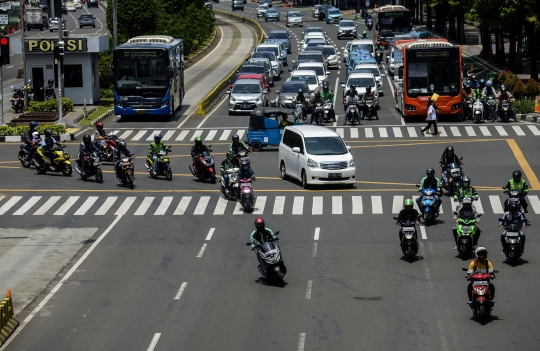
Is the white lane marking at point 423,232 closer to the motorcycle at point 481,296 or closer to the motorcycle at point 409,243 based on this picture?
the motorcycle at point 409,243

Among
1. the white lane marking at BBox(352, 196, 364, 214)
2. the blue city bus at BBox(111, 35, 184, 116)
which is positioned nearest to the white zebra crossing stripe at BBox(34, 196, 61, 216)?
the white lane marking at BBox(352, 196, 364, 214)

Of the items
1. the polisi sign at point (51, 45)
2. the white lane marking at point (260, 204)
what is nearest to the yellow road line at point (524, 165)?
the white lane marking at point (260, 204)

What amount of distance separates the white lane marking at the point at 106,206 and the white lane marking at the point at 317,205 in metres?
6.07

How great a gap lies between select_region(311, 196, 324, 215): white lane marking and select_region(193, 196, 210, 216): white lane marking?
127 inches

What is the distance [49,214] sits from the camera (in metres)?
29.6

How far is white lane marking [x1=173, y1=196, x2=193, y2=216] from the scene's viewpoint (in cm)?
2961

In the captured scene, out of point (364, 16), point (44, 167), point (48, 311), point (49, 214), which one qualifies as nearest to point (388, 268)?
point (48, 311)

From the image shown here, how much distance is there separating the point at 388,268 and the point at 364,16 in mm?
98224

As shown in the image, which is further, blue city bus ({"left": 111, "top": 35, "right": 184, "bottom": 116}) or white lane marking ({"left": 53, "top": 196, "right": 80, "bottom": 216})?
blue city bus ({"left": 111, "top": 35, "right": 184, "bottom": 116})

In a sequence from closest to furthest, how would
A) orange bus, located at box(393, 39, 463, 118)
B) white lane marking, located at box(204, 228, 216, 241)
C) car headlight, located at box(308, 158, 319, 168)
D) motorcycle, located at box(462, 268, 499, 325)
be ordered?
1. motorcycle, located at box(462, 268, 499, 325)
2. white lane marking, located at box(204, 228, 216, 241)
3. car headlight, located at box(308, 158, 319, 168)
4. orange bus, located at box(393, 39, 463, 118)

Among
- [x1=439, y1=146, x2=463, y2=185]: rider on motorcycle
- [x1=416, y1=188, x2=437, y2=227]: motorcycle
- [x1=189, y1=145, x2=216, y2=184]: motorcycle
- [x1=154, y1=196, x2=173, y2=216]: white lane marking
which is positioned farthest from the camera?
[x1=189, y1=145, x2=216, y2=184]: motorcycle

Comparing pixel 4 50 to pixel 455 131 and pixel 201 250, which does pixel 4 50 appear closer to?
pixel 455 131

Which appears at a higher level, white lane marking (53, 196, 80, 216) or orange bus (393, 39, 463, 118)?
orange bus (393, 39, 463, 118)

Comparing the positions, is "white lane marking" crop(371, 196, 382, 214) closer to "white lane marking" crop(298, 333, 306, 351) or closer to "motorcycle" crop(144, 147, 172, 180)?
"motorcycle" crop(144, 147, 172, 180)
